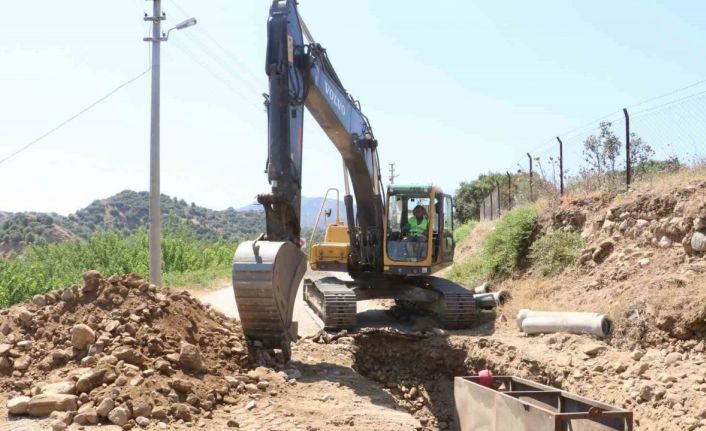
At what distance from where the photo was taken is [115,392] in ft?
19.2

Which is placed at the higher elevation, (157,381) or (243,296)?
(243,296)

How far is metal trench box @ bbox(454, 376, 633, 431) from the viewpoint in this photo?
5441 millimetres

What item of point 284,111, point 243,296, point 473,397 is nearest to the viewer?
point 473,397

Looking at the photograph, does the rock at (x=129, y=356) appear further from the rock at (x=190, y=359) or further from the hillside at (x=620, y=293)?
the hillside at (x=620, y=293)

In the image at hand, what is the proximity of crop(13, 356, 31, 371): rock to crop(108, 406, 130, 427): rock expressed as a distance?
5.60 ft

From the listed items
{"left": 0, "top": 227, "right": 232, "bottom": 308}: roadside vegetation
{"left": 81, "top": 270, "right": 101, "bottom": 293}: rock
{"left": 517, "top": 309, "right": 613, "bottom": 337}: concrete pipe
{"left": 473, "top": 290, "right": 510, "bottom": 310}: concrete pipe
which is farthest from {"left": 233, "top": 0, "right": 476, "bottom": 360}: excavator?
{"left": 0, "top": 227, "right": 232, "bottom": 308}: roadside vegetation

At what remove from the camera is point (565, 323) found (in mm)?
9430

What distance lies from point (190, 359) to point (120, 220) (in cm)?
8162

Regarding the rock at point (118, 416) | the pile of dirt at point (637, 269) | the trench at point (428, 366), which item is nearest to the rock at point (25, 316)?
the rock at point (118, 416)

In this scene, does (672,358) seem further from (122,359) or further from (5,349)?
(5,349)

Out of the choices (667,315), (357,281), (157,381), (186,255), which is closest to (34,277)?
(186,255)

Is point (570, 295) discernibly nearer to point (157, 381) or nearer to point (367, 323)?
point (367, 323)

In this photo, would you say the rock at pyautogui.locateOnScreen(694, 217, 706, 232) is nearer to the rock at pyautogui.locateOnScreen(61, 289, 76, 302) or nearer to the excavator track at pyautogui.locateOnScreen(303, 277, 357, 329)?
the excavator track at pyautogui.locateOnScreen(303, 277, 357, 329)

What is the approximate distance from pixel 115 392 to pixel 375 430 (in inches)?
88.6
